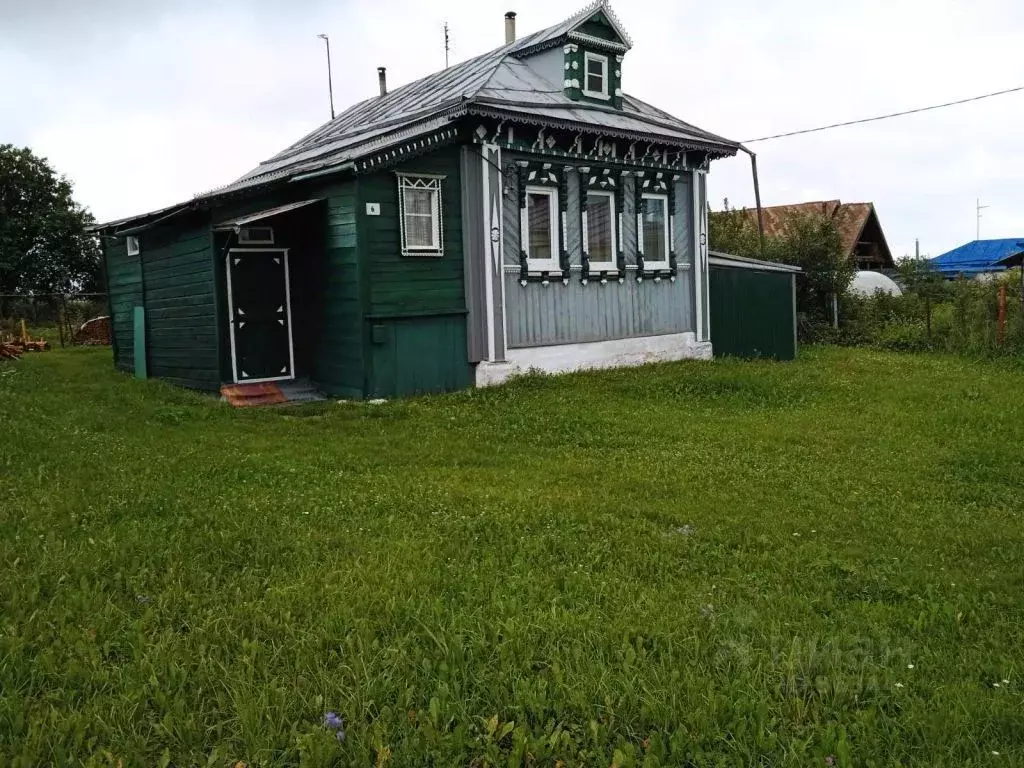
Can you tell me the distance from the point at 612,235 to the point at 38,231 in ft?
107

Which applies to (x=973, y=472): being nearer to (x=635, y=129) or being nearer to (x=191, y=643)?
(x=191, y=643)

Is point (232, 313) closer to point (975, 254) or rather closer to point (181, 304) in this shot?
point (181, 304)

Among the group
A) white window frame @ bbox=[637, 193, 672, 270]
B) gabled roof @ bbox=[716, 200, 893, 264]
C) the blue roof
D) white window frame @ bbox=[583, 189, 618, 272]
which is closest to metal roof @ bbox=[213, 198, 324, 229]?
white window frame @ bbox=[583, 189, 618, 272]

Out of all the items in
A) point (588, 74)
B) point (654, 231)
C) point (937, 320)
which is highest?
point (588, 74)

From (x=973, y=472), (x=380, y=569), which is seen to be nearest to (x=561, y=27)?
(x=973, y=472)

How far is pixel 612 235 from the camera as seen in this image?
49.1 ft

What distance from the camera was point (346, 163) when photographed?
1160cm

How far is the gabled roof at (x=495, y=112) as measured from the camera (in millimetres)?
12675

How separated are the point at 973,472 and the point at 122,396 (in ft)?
35.1

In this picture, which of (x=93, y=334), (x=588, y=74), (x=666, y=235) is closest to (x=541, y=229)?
(x=666, y=235)

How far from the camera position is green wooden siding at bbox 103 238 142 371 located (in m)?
15.7

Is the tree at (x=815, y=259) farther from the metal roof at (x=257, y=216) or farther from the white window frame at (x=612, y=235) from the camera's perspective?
the metal roof at (x=257, y=216)

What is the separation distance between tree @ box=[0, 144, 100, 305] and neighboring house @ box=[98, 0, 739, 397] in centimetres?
2570

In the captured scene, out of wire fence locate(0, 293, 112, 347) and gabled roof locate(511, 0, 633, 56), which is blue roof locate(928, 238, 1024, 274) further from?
wire fence locate(0, 293, 112, 347)
